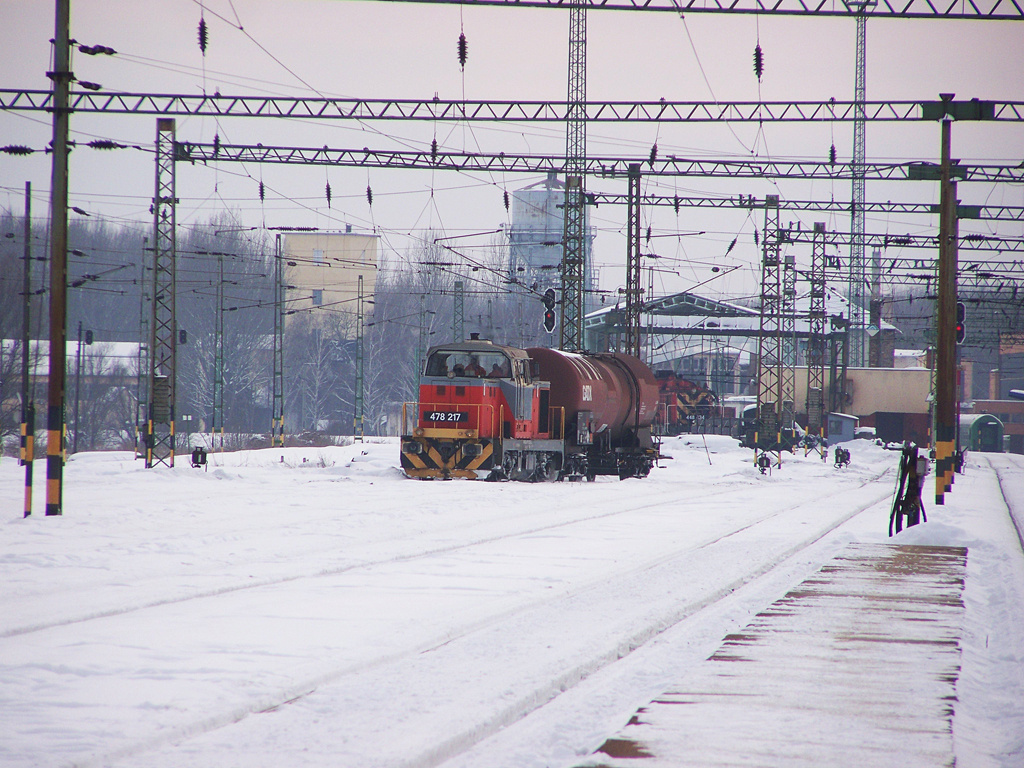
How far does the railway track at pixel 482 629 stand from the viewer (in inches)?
214

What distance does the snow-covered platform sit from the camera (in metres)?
5.17

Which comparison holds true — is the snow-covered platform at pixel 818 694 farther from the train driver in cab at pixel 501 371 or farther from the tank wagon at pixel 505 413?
the train driver in cab at pixel 501 371

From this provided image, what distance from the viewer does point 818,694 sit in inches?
249

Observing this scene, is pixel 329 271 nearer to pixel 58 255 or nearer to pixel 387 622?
pixel 58 255

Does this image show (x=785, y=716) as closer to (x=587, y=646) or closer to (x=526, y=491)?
(x=587, y=646)

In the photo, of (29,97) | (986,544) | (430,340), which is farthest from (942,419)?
(430,340)

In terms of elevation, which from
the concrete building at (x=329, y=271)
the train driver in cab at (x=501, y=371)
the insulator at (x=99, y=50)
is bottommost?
the train driver in cab at (x=501, y=371)

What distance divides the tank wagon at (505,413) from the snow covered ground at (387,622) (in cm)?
641

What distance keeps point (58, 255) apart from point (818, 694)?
12926 mm

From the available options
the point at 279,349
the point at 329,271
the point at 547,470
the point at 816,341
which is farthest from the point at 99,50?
the point at 329,271

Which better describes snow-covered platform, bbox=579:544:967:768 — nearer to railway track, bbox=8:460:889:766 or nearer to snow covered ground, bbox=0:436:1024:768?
snow covered ground, bbox=0:436:1024:768

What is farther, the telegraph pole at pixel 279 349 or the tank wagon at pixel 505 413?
the telegraph pole at pixel 279 349

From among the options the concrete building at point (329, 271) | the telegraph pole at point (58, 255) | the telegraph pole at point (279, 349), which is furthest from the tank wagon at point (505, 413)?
the concrete building at point (329, 271)

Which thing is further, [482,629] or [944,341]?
[944,341]
